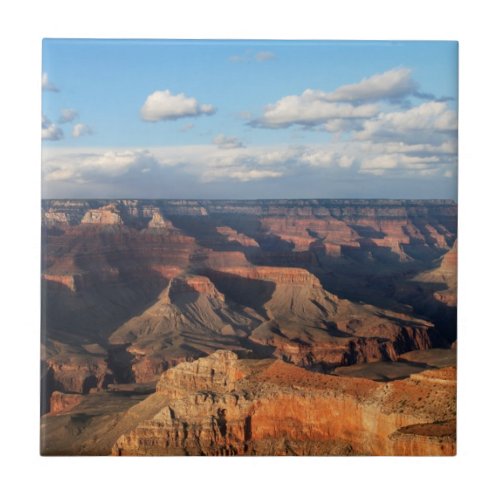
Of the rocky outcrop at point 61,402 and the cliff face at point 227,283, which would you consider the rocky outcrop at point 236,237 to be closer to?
the cliff face at point 227,283

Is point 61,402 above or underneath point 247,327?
underneath

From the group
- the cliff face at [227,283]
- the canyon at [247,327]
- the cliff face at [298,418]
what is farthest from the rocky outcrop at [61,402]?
the cliff face at [298,418]

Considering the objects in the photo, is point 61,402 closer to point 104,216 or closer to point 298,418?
point 104,216

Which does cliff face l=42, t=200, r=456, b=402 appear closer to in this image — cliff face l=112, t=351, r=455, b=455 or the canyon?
the canyon

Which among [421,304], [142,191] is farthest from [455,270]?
[142,191]

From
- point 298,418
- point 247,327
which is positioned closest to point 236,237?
point 247,327

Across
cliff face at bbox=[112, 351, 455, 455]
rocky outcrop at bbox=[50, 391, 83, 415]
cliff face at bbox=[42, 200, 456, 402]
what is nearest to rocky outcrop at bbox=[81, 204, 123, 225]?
cliff face at bbox=[42, 200, 456, 402]
